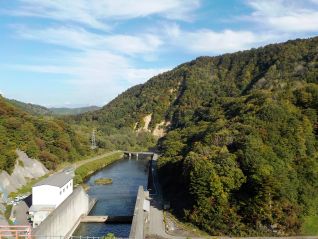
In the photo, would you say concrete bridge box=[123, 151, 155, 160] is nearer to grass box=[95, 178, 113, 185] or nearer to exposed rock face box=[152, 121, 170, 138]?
exposed rock face box=[152, 121, 170, 138]

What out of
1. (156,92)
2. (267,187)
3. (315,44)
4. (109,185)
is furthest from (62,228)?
(156,92)

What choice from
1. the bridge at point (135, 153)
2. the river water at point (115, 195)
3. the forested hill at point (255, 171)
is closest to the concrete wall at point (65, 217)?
the river water at point (115, 195)

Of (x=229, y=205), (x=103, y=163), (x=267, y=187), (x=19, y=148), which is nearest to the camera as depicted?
(x=267, y=187)

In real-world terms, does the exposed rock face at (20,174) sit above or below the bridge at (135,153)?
above

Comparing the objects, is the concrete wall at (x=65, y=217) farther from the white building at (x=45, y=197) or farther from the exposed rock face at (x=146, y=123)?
the exposed rock face at (x=146, y=123)

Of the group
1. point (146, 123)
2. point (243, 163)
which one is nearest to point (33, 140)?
point (243, 163)

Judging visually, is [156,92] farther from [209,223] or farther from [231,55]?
[209,223]
